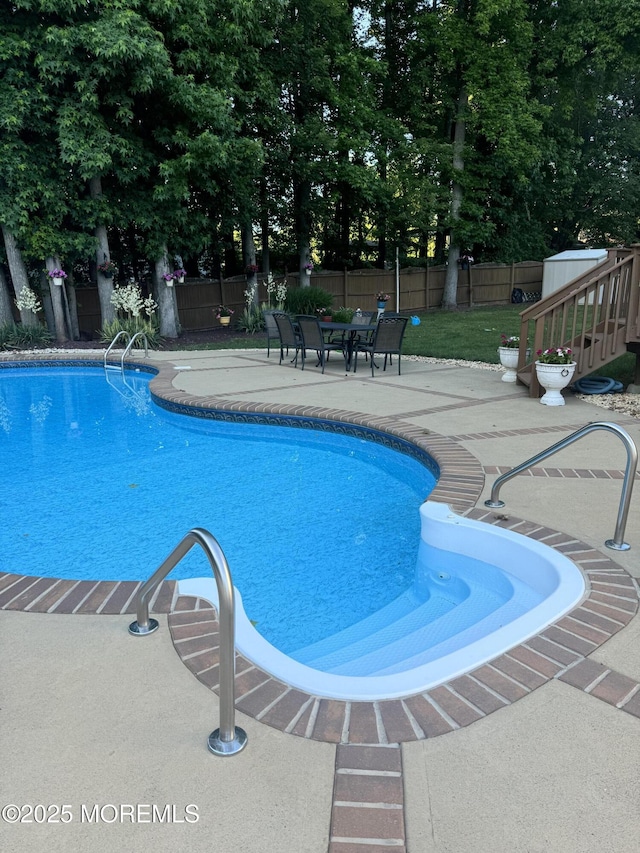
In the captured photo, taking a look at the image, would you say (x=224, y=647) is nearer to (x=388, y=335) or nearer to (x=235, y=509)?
(x=235, y=509)

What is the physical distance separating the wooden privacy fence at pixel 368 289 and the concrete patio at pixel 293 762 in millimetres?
15550

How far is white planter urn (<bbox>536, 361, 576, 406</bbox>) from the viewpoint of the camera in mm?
7016

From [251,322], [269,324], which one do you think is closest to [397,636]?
[269,324]

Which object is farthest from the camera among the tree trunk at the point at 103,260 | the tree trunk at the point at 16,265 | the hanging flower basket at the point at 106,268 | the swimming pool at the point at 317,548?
the hanging flower basket at the point at 106,268

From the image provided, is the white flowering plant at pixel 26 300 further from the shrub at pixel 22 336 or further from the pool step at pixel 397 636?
the pool step at pixel 397 636

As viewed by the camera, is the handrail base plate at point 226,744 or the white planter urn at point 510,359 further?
the white planter urn at point 510,359

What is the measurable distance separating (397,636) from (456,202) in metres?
20.7

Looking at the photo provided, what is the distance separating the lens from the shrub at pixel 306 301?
53.2 ft

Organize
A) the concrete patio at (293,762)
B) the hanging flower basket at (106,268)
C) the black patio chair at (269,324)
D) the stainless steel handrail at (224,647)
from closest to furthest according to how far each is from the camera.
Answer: the concrete patio at (293,762)
the stainless steel handrail at (224,647)
the black patio chair at (269,324)
the hanging flower basket at (106,268)

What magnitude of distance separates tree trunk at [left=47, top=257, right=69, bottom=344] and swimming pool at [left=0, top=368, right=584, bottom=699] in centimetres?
817

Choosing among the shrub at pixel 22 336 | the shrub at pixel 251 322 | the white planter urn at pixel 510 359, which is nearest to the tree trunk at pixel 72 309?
the shrub at pixel 22 336

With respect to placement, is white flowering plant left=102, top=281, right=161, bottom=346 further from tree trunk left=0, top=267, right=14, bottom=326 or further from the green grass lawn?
tree trunk left=0, top=267, right=14, bottom=326

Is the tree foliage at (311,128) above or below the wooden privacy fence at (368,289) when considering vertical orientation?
above

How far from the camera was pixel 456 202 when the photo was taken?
21.2 m
